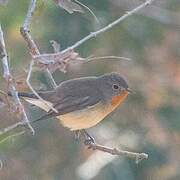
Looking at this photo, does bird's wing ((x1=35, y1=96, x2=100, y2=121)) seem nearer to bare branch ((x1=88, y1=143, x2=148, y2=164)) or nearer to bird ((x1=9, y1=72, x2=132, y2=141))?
bird ((x1=9, y1=72, x2=132, y2=141))

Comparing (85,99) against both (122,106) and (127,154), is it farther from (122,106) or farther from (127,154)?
(122,106)

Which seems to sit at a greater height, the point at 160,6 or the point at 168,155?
the point at 160,6

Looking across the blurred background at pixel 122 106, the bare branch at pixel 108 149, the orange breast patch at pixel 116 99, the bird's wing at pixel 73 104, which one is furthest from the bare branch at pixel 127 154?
the blurred background at pixel 122 106

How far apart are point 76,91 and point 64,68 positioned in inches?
87.6

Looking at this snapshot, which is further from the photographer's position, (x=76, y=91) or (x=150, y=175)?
(x=150, y=175)

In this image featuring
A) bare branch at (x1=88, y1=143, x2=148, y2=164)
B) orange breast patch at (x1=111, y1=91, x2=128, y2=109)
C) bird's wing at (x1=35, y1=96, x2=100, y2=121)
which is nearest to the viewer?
bare branch at (x1=88, y1=143, x2=148, y2=164)

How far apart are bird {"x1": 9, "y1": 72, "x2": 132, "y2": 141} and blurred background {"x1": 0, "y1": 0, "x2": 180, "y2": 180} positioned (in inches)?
70.4

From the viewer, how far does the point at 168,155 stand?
24.2ft

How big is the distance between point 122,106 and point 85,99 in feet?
8.27

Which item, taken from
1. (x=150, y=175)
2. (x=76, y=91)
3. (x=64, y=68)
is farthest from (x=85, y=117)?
(x=150, y=175)

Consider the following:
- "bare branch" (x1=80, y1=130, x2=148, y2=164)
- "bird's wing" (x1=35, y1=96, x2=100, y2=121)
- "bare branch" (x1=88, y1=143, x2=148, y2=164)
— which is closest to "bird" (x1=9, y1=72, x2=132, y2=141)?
"bird's wing" (x1=35, y1=96, x2=100, y2=121)

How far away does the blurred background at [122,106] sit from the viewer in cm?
724

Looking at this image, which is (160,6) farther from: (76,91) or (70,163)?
(76,91)

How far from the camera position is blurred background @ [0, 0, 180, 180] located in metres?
7.24
